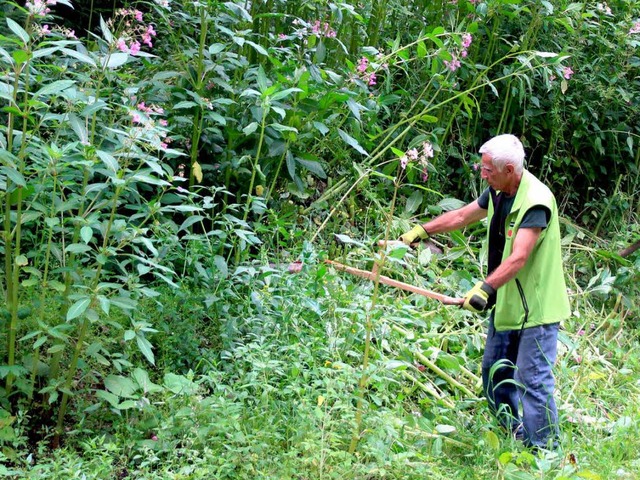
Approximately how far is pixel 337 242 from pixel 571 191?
296 cm

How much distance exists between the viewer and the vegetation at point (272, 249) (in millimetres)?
3369

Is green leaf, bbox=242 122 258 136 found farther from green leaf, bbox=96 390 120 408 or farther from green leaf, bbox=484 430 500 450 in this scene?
green leaf, bbox=484 430 500 450

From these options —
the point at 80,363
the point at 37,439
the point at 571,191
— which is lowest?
the point at 571,191

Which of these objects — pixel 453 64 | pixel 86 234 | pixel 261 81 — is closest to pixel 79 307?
pixel 86 234

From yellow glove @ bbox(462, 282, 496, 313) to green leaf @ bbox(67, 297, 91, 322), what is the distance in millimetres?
1797

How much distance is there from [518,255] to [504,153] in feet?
1.62

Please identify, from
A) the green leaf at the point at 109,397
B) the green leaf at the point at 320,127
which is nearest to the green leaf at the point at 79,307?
the green leaf at the point at 109,397

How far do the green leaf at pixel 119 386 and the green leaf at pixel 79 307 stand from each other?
424 millimetres

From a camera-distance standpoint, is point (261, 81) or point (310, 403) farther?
point (261, 81)

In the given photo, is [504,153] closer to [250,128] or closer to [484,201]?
[484,201]

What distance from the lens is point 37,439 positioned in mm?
3561

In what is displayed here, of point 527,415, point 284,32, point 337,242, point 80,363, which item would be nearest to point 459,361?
point 527,415

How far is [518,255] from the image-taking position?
13.1 ft

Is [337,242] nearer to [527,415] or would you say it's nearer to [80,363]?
[527,415]
